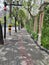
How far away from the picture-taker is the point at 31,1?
35.3m

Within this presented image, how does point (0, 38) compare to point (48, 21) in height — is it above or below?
below

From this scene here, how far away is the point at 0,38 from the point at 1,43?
2.11 ft

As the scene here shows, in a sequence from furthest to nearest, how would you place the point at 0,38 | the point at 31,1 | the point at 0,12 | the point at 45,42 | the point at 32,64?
1. the point at 31,1
2. the point at 0,12
3. the point at 0,38
4. the point at 45,42
5. the point at 32,64

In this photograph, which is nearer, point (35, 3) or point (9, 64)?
point (9, 64)

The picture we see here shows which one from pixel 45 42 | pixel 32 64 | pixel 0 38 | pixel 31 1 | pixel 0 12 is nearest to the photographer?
pixel 32 64

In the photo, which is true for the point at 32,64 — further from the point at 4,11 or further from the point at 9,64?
the point at 4,11

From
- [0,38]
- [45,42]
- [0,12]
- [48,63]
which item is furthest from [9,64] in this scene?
[0,12]

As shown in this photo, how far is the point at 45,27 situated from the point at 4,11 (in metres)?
8.00

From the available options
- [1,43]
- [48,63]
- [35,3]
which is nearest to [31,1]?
[35,3]

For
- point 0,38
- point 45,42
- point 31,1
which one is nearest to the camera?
point 45,42

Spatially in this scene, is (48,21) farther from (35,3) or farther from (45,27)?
(35,3)

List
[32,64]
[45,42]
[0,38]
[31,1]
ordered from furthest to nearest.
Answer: [31,1] < [0,38] < [45,42] < [32,64]

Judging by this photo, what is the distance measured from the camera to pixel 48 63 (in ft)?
40.8

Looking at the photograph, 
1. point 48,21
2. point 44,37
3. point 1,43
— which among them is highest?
point 48,21
